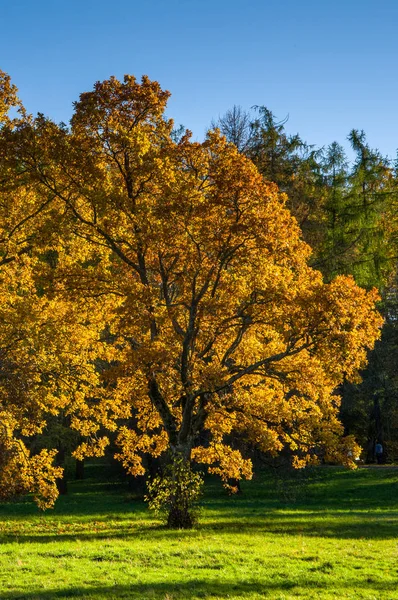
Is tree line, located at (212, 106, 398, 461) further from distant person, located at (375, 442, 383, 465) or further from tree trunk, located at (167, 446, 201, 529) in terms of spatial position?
tree trunk, located at (167, 446, 201, 529)

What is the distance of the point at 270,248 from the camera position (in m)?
17.9

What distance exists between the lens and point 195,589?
449 inches

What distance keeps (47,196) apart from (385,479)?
25452 mm

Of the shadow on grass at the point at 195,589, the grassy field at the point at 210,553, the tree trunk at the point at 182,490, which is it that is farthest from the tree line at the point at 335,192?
the shadow on grass at the point at 195,589

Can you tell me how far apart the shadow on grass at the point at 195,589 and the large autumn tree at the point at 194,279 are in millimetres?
Result: 6104

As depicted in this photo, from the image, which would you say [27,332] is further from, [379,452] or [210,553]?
[379,452]

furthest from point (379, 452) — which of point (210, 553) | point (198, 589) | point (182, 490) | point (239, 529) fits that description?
point (198, 589)

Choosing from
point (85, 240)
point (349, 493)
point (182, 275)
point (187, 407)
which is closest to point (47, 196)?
point (85, 240)

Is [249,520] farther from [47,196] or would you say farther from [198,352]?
[47,196]

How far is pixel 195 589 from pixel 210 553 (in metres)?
3.55

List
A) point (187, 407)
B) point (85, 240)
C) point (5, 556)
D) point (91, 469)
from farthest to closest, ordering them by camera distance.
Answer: point (91, 469) < point (85, 240) < point (187, 407) < point (5, 556)

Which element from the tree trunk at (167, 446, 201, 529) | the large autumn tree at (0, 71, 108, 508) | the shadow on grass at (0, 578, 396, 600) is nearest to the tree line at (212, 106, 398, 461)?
the large autumn tree at (0, 71, 108, 508)

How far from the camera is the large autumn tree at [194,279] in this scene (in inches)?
695

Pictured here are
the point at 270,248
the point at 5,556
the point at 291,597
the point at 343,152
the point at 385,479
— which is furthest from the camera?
the point at 343,152
